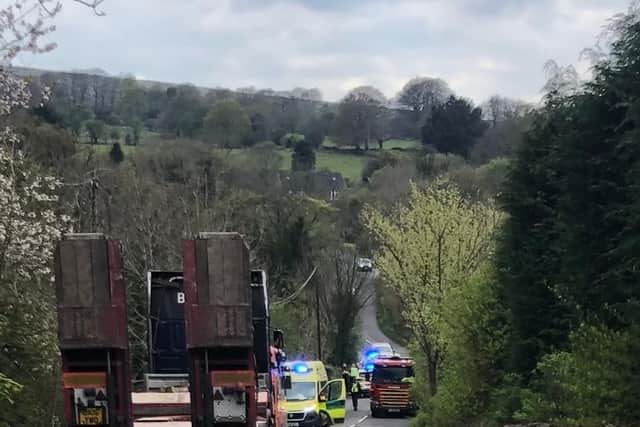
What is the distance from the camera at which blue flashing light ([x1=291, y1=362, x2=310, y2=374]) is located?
29398 mm

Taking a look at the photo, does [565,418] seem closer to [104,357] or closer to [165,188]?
[104,357]

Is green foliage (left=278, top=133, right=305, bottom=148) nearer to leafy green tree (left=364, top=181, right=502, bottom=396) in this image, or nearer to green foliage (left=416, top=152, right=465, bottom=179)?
green foliage (left=416, top=152, right=465, bottom=179)

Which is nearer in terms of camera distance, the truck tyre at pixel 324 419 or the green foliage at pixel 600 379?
the green foliage at pixel 600 379

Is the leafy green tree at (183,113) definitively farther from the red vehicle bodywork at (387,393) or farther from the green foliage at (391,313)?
the red vehicle bodywork at (387,393)

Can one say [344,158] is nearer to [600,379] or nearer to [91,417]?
[600,379]

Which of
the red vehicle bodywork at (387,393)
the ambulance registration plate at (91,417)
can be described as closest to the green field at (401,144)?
the red vehicle bodywork at (387,393)

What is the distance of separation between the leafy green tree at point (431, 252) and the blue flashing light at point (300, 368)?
509cm

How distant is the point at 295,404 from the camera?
29234 mm

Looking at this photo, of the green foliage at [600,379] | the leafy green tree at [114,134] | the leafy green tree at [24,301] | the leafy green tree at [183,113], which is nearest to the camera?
the green foliage at [600,379]

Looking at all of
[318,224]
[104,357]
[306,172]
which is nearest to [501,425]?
[104,357]

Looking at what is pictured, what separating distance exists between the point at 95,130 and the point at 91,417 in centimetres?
6138

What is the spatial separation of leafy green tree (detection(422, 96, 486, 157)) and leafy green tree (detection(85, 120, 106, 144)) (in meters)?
→ 42.4

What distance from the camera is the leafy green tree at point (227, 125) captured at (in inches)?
3563

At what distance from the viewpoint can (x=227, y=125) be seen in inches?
3659
